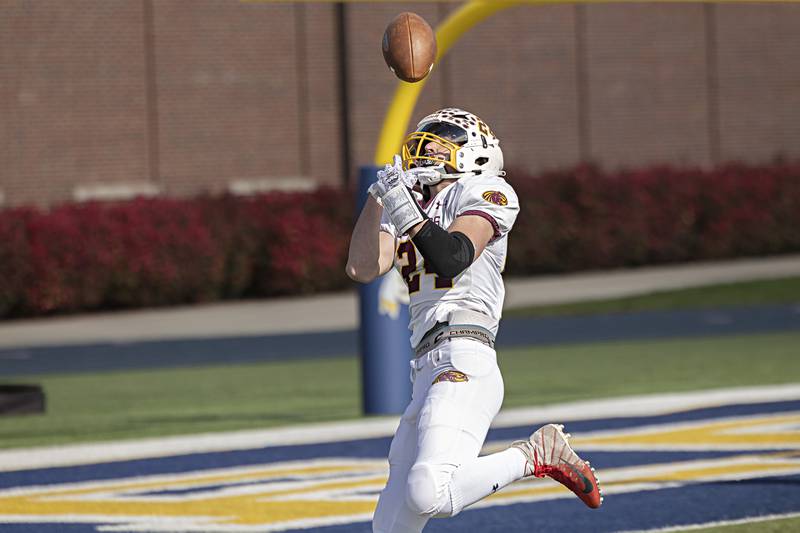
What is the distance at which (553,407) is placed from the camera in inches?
503

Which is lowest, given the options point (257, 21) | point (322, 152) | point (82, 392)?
point (82, 392)

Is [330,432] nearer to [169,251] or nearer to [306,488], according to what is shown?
[306,488]

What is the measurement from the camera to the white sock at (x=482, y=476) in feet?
19.8

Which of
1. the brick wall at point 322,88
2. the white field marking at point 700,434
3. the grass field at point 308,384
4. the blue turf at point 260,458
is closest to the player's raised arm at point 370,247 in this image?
the blue turf at point 260,458

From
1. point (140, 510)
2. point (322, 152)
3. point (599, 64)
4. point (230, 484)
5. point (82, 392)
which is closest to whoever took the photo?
point (140, 510)

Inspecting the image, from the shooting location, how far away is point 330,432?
11.7 m

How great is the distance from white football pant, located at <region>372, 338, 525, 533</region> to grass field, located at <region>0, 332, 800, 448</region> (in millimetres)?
6143

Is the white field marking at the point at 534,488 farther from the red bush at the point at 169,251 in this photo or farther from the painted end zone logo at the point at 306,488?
the red bush at the point at 169,251

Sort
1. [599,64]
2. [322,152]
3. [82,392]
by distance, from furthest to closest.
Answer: [599,64] → [322,152] → [82,392]

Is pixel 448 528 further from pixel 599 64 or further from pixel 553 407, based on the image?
pixel 599 64

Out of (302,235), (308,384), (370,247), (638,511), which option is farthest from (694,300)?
(370,247)

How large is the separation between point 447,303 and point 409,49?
1.25 metres

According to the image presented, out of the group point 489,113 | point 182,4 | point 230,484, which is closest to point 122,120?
point 182,4

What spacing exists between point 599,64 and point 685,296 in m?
8.40
